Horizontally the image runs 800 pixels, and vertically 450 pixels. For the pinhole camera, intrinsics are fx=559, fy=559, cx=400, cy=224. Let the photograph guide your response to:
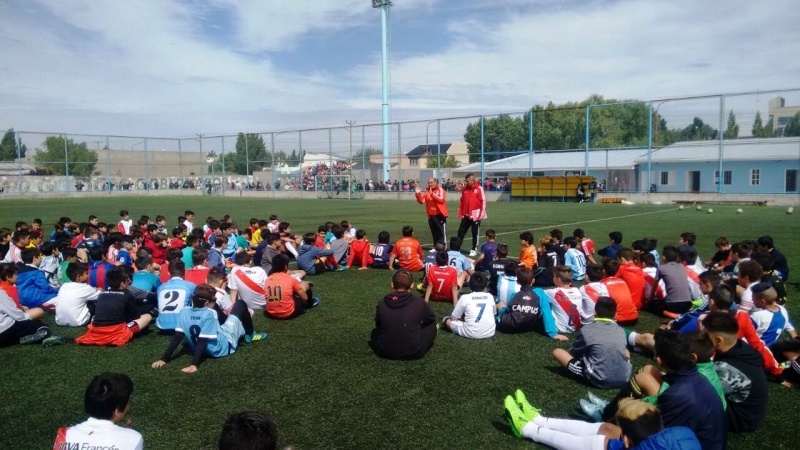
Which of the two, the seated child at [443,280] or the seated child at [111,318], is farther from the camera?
the seated child at [443,280]

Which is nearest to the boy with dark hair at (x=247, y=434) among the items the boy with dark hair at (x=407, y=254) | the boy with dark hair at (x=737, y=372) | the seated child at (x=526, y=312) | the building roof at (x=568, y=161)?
the boy with dark hair at (x=737, y=372)

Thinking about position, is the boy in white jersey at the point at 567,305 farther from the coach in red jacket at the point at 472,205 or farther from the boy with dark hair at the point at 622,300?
the coach in red jacket at the point at 472,205

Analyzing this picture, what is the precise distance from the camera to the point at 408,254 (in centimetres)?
1153

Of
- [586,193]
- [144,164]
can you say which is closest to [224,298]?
[586,193]

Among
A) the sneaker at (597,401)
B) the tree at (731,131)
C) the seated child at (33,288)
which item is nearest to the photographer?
the sneaker at (597,401)

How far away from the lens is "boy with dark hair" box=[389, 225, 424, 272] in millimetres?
11523

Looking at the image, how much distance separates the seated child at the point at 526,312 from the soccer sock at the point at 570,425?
2754 mm

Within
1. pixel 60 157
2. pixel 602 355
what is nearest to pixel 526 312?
pixel 602 355

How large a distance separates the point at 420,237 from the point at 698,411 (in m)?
13.9

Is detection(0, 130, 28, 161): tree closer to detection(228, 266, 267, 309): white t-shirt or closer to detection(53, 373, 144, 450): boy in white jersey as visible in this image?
detection(228, 266, 267, 309): white t-shirt

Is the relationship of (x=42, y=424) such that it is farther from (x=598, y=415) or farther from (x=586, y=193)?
(x=586, y=193)

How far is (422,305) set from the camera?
646cm

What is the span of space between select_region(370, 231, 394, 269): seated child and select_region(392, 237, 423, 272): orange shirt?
1.32ft

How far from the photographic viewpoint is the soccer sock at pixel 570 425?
166 inches
